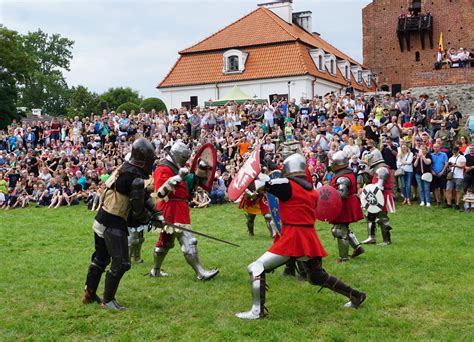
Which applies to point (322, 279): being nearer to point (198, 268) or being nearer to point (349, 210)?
point (198, 268)

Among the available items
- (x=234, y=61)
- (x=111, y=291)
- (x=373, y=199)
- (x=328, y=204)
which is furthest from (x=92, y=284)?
(x=234, y=61)

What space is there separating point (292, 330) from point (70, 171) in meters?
15.5

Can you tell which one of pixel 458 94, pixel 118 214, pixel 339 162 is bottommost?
pixel 118 214

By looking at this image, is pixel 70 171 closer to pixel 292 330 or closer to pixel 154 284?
pixel 154 284

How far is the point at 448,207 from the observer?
1452 centimetres

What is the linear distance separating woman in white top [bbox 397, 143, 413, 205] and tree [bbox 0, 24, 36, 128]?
119 feet

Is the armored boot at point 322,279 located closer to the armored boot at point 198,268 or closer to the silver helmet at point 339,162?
the armored boot at point 198,268

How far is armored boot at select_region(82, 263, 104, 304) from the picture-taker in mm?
6578

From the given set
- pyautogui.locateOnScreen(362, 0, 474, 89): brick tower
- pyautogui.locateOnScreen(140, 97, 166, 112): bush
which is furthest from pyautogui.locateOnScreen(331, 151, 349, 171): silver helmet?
pyautogui.locateOnScreen(140, 97, 166, 112): bush

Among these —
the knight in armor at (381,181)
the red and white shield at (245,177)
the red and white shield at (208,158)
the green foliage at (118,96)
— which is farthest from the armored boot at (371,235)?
the green foliage at (118,96)

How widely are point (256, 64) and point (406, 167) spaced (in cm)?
2232

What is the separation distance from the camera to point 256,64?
36.1 m

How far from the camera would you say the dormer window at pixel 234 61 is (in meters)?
Answer: 36.2

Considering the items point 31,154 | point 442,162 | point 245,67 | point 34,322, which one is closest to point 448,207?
point 442,162
